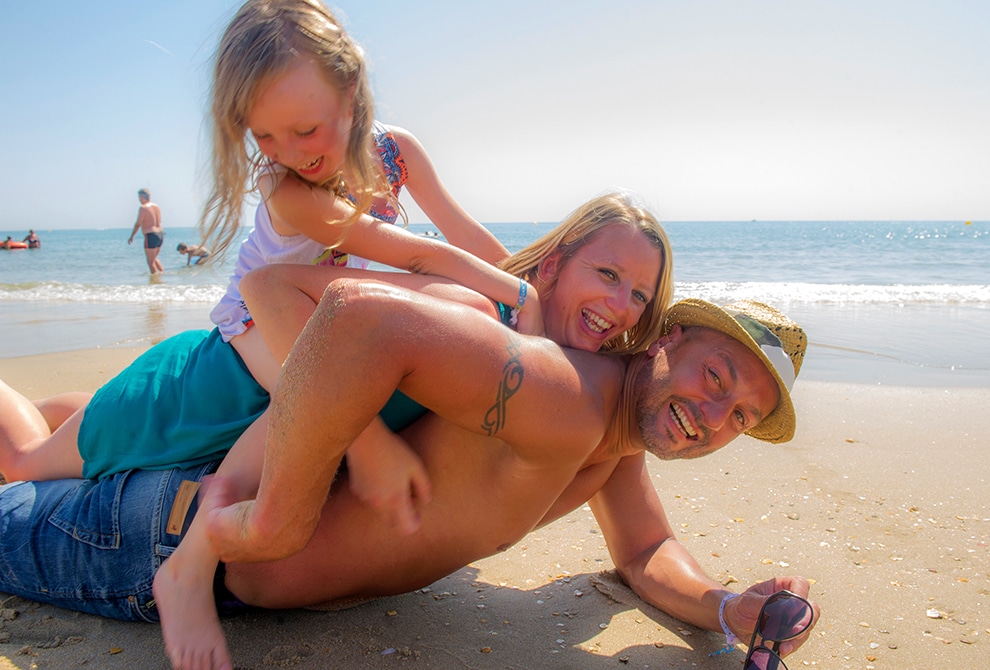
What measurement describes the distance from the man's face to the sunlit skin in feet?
0.86

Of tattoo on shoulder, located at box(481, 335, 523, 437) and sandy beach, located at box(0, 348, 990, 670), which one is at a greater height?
tattoo on shoulder, located at box(481, 335, 523, 437)

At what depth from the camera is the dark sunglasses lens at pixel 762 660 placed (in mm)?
2209

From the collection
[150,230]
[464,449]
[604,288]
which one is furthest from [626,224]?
[150,230]

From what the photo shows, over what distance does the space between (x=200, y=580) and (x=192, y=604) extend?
70mm

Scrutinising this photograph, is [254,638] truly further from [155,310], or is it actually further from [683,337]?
[155,310]

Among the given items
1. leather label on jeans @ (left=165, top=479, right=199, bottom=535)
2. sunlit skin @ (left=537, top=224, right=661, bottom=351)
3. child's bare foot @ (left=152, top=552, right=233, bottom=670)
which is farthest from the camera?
sunlit skin @ (left=537, top=224, right=661, bottom=351)

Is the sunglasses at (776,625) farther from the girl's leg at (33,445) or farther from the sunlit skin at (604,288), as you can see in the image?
the girl's leg at (33,445)

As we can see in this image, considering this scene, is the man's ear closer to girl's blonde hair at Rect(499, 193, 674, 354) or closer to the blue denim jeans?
girl's blonde hair at Rect(499, 193, 674, 354)

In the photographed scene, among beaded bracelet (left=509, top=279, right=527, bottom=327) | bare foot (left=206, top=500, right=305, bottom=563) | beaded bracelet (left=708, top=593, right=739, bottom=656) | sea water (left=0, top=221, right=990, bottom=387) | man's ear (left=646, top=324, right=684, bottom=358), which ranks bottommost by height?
sea water (left=0, top=221, right=990, bottom=387)

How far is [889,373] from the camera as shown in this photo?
685 cm

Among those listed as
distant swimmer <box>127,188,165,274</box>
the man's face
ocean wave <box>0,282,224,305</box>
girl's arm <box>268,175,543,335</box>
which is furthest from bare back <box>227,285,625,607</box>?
distant swimmer <box>127,188,165,274</box>

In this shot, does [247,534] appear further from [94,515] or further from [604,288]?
[604,288]

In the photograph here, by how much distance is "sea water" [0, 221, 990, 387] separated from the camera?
7496 mm

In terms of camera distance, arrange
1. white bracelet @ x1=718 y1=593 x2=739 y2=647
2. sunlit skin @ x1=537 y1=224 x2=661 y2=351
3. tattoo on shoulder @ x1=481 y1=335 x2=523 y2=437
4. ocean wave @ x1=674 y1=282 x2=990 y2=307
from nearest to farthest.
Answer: tattoo on shoulder @ x1=481 y1=335 x2=523 y2=437, white bracelet @ x1=718 y1=593 x2=739 y2=647, sunlit skin @ x1=537 y1=224 x2=661 y2=351, ocean wave @ x1=674 y1=282 x2=990 y2=307
